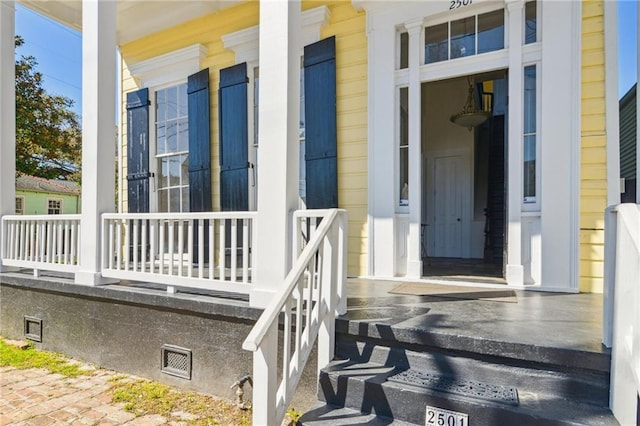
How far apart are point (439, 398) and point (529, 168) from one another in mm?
2541

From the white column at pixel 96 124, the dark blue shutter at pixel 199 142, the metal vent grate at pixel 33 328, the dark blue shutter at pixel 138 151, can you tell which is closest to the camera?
the white column at pixel 96 124

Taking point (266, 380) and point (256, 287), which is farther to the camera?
point (256, 287)

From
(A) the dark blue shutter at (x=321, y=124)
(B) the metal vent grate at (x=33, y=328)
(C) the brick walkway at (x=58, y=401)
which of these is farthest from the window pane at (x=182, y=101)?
(C) the brick walkway at (x=58, y=401)

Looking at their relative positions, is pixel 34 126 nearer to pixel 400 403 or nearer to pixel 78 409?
pixel 78 409

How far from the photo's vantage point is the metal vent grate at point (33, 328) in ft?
12.7

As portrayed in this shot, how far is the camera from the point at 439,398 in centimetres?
183

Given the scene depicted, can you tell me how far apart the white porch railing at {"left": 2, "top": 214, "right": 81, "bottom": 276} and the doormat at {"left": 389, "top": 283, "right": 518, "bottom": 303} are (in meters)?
3.14

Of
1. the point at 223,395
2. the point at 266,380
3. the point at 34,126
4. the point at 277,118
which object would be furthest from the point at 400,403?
the point at 34,126

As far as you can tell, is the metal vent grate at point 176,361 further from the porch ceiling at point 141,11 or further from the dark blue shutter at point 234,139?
the porch ceiling at point 141,11

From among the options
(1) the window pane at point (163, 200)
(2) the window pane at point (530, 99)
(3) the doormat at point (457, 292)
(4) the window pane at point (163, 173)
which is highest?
(2) the window pane at point (530, 99)

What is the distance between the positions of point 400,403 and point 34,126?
550 inches

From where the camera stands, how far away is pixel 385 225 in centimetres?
410

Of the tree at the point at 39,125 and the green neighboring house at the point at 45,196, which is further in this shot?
the green neighboring house at the point at 45,196

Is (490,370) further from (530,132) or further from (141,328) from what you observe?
(141,328)
